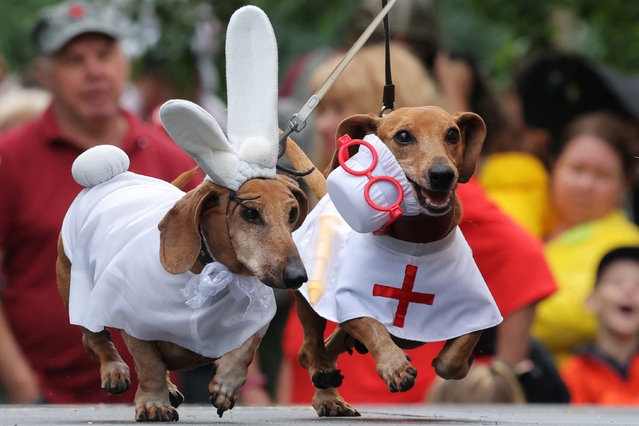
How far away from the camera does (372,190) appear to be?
4.30m

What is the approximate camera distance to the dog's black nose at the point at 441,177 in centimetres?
421

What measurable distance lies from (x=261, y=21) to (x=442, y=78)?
3.67 metres

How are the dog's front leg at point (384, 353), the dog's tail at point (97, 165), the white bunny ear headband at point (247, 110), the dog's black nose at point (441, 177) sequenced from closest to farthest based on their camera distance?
the dog's black nose at point (441, 177), the dog's front leg at point (384, 353), the white bunny ear headband at point (247, 110), the dog's tail at point (97, 165)

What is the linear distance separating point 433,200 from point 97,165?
4.16 feet

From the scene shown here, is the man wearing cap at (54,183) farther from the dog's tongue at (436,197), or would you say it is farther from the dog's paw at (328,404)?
the dog's tongue at (436,197)

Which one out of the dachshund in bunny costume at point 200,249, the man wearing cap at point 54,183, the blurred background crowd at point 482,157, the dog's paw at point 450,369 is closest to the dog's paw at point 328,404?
the blurred background crowd at point 482,157

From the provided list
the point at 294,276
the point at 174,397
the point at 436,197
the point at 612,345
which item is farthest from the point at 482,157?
the point at 294,276

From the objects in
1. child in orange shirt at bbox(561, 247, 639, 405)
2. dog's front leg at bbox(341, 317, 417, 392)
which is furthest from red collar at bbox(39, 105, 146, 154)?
child in orange shirt at bbox(561, 247, 639, 405)

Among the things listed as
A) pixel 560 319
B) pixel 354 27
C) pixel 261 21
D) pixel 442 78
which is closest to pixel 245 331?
pixel 261 21

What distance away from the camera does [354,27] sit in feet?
23.7

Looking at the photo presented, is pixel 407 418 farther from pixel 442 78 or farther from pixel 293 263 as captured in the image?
pixel 442 78

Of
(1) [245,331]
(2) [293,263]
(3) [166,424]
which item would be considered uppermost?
(2) [293,263]

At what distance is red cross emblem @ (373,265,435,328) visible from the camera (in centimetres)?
449

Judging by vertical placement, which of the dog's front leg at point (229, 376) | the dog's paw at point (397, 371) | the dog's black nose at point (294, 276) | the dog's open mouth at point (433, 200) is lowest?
the dog's front leg at point (229, 376)
